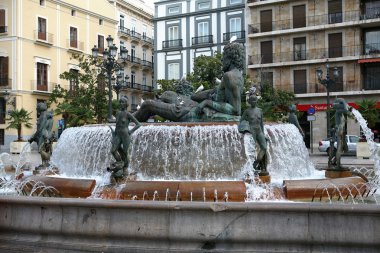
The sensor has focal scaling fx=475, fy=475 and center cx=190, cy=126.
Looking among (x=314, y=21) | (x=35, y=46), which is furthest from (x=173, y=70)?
(x=314, y=21)

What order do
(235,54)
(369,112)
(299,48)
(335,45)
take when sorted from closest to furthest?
(235,54) → (369,112) → (335,45) → (299,48)

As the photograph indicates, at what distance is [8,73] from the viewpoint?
36844 mm

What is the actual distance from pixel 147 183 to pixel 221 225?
2.79 meters

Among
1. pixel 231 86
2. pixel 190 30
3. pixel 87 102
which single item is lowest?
pixel 231 86

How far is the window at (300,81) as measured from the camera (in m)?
36.7

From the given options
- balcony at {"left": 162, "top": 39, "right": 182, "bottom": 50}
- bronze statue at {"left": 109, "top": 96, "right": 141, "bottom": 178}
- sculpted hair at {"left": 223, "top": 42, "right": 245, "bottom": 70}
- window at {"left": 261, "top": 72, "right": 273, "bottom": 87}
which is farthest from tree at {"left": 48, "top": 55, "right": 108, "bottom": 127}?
bronze statue at {"left": 109, "top": 96, "right": 141, "bottom": 178}

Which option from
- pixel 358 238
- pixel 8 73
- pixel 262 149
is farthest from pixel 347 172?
pixel 8 73

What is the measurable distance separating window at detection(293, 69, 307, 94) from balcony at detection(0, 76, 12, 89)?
72.6ft

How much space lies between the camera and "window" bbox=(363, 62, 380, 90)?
114ft

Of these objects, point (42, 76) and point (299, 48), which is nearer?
point (299, 48)

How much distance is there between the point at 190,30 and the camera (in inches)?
1721

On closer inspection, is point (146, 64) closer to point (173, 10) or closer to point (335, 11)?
point (173, 10)

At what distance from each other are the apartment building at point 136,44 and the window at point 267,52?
1545cm

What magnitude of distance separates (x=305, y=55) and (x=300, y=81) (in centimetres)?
205
